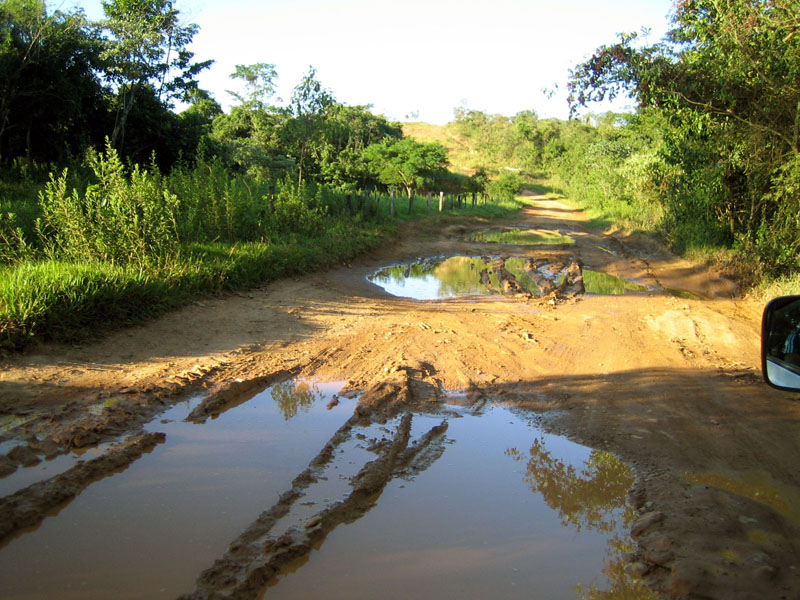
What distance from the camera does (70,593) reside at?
2531 millimetres

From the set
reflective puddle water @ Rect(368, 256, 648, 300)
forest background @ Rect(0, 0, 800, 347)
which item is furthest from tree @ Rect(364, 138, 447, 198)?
reflective puddle water @ Rect(368, 256, 648, 300)

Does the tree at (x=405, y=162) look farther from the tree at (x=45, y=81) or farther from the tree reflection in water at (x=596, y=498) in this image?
the tree reflection in water at (x=596, y=498)

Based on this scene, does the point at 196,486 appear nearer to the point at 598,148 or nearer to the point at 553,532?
the point at 553,532

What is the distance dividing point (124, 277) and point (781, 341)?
21.6ft

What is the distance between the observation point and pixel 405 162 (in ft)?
85.3

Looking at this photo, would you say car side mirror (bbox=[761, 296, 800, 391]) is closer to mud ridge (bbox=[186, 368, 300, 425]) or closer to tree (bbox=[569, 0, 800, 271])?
mud ridge (bbox=[186, 368, 300, 425])

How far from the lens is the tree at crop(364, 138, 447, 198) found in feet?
84.2

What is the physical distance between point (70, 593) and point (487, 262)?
12944 mm

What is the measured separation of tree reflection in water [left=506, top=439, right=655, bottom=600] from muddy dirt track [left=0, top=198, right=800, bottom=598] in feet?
0.32

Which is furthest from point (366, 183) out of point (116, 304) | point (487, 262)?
point (116, 304)

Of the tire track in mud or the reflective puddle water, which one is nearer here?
the tire track in mud

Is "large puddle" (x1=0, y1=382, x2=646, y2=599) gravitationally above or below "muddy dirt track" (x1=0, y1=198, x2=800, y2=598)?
below

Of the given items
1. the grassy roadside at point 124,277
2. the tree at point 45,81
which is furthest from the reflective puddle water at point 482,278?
the tree at point 45,81

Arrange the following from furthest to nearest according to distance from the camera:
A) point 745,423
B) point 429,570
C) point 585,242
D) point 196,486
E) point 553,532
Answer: point 585,242, point 745,423, point 196,486, point 553,532, point 429,570
